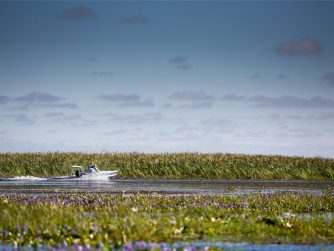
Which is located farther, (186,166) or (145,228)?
(186,166)

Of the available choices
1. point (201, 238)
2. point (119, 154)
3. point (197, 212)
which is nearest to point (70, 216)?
point (201, 238)

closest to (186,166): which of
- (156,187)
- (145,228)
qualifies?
(156,187)

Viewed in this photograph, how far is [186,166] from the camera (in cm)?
6988

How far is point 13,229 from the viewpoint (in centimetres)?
2036

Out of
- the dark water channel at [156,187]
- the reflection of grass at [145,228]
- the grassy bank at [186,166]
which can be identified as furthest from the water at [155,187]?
the reflection of grass at [145,228]

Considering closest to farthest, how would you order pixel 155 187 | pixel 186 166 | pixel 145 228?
pixel 145 228
pixel 155 187
pixel 186 166

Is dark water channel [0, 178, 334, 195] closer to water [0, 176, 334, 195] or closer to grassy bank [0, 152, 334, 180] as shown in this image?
water [0, 176, 334, 195]

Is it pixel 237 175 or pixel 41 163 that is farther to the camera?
pixel 41 163

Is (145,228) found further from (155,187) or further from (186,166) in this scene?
(186,166)

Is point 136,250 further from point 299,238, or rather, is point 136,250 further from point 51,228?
point 299,238

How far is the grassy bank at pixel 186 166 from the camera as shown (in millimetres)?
69000

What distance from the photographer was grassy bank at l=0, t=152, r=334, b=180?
226 feet

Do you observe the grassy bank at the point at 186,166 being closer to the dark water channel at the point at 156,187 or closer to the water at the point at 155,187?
the water at the point at 155,187

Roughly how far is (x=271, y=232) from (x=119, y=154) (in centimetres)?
5933
